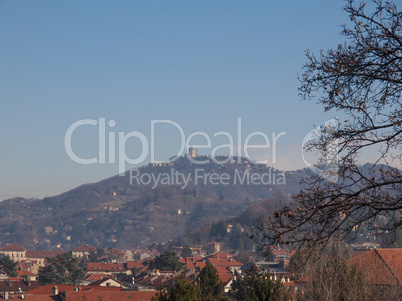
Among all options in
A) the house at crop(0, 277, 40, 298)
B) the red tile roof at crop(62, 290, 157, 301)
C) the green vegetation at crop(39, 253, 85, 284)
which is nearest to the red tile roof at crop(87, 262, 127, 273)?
the green vegetation at crop(39, 253, 85, 284)

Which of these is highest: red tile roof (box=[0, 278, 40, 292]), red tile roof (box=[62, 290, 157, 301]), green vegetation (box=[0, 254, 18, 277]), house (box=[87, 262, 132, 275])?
red tile roof (box=[62, 290, 157, 301])

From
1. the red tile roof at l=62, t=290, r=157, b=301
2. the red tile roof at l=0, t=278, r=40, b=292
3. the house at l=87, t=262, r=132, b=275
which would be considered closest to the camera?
the red tile roof at l=62, t=290, r=157, b=301

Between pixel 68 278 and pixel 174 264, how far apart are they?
34.9 feet

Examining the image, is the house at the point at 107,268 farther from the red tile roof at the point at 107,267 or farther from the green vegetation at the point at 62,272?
the green vegetation at the point at 62,272

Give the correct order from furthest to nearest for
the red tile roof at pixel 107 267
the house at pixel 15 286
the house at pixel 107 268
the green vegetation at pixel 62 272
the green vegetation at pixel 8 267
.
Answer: the red tile roof at pixel 107 267, the house at pixel 107 268, the green vegetation at pixel 8 267, the green vegetation at pixel 62 272, the house at pixel 15 286

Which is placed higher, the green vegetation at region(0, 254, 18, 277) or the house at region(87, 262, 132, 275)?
the green vegetation at region(0, 254, 18, 277)

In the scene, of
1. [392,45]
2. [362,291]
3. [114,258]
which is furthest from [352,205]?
[114,258]

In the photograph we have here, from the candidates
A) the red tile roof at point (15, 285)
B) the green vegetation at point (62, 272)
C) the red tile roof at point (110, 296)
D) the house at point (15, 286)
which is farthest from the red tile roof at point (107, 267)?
the red tile roof at point (110, 296)

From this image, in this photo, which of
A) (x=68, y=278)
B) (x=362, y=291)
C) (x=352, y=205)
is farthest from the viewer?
(x=68, y=278)

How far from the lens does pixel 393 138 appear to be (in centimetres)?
552

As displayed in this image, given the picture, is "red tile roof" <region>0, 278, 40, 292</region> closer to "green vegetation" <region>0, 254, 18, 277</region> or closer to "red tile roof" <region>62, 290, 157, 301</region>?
"green vegetation" <region>0, 254, 18, 277</region>

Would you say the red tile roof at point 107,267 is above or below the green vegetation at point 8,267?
below

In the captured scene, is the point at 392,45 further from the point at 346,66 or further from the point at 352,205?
the point at 352,205

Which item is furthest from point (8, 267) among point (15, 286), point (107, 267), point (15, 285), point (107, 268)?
point (107, 267)
